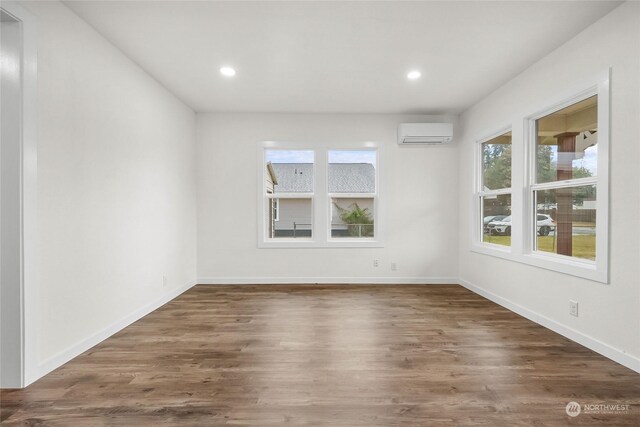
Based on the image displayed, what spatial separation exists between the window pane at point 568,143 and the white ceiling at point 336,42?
2.08ft

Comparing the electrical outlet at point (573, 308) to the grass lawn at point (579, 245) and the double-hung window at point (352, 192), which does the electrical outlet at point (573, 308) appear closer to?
the grass lawn at point (579, 245)

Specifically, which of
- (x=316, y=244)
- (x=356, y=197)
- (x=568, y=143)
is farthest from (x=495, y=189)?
(x=316, y=244)

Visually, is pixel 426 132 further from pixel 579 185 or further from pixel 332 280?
pixel 332 280

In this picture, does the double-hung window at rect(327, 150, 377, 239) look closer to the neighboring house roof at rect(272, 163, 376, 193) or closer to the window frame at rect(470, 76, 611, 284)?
the neighboring house roof at rect(272, 163, 376, 193)

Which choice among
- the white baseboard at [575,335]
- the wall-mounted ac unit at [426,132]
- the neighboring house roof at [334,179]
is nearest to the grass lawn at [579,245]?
the white baseboard at [575,335]

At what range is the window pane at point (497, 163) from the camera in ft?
12.5

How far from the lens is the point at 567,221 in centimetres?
292

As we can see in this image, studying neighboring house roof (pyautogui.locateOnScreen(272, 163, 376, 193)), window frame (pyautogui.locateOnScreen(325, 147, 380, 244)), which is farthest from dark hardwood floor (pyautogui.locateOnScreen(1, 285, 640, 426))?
neighboring house roof (pyautogui.locateOnScreen(272, 163, 376, 193))

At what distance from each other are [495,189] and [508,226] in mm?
563

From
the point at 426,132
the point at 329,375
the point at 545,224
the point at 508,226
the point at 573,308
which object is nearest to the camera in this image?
the point at 329,375

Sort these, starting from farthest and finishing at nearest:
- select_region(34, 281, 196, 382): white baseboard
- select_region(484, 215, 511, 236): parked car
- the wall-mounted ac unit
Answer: the wall-mounted ac unit
select_region(484, 215, 511, 236): parked car
select_region(34, 281, 196, 382): white baseboard

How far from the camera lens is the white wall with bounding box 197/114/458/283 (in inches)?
188

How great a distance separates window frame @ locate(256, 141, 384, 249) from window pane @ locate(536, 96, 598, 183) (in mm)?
2128

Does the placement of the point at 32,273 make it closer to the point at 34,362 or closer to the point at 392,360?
the point at 34,362
